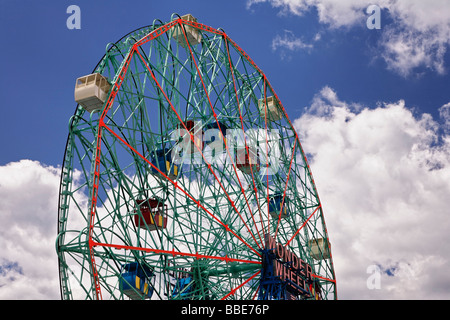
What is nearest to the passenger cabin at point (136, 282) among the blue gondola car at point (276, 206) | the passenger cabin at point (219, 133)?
the passenger cabin at point (219, 133)

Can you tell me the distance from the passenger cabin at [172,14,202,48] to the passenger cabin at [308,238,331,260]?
46.1 feet

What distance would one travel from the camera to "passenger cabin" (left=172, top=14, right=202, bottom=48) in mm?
25956

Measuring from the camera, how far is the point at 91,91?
65.5 feet

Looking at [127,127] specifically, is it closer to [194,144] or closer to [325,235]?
[194,144]

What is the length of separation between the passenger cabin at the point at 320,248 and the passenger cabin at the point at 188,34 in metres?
14.0

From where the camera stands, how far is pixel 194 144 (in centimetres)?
2462

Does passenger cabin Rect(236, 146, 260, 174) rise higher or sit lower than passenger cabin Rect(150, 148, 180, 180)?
higher

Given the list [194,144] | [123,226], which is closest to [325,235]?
[194,144]

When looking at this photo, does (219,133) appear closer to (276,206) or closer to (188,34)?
(188,34)

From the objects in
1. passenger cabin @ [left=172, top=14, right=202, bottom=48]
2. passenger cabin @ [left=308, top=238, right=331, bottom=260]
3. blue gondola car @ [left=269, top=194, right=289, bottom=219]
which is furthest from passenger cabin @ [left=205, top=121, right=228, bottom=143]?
passenger cabin @ [left=308, top=238, right=331, bottom=260]

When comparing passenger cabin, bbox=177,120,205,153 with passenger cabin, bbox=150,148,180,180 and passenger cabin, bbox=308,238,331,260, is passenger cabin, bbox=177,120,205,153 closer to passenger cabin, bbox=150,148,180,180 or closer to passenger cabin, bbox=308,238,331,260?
passenger cabin, bbox=150,148,180,180

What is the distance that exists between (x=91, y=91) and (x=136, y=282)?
6.87m

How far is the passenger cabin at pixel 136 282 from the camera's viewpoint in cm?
2098
